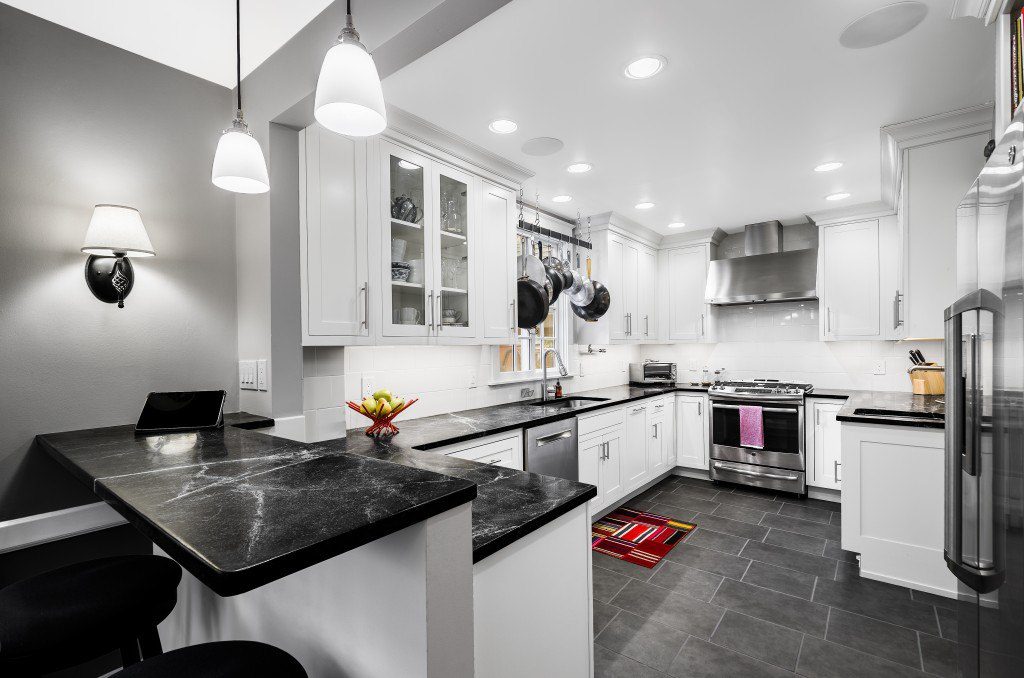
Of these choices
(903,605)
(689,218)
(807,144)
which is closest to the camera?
(903,605)

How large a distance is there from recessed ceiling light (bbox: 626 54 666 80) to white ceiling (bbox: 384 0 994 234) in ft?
0.13

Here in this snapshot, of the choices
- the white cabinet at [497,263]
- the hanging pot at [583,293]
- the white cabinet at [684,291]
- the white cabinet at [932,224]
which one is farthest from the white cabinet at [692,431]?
the white cabinet at [497,263]

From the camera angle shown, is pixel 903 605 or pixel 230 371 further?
pixel 903 605

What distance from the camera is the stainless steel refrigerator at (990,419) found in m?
0.92

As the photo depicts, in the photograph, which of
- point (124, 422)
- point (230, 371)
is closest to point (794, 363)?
point (230, 371)

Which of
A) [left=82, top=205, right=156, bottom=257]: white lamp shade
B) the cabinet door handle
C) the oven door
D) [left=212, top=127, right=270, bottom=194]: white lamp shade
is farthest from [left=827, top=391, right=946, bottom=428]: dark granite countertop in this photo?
[left=82, top=205, right=156, bottom=257]: white lamp shade

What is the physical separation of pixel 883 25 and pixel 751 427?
331cm

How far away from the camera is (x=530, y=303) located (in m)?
3.28

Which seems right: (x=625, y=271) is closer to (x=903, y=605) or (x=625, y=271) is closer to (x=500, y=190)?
(x=500, y=190)

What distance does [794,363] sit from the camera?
4.70m

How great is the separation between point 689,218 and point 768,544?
2.81 meters

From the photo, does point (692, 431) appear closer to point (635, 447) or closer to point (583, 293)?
point (635, 447)

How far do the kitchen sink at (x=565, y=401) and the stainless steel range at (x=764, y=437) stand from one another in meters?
1.39

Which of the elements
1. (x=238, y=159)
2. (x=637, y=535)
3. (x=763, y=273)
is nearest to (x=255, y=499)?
(x=238, y=159)
